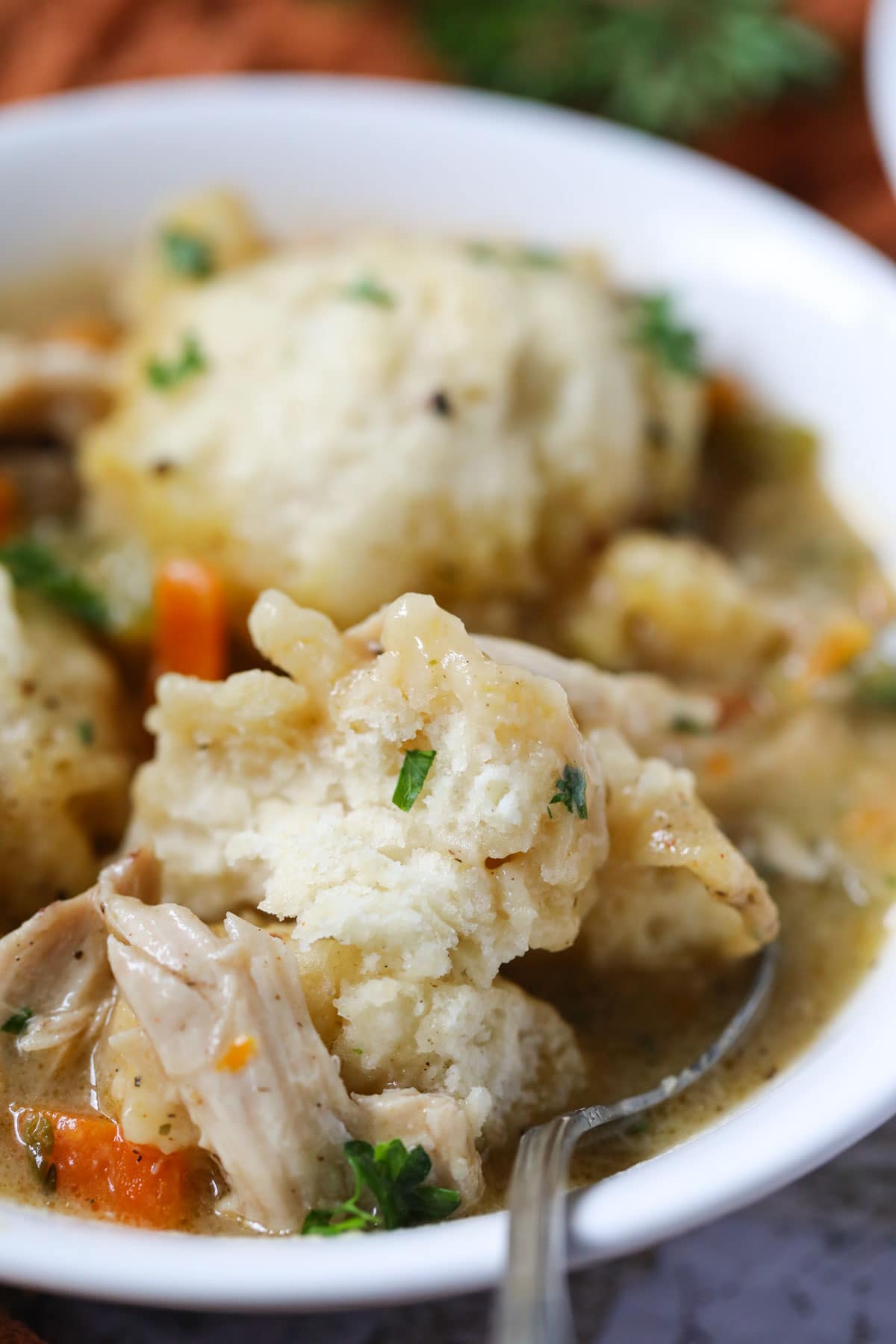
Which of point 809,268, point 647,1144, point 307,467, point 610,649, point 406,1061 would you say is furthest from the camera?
point 809,268

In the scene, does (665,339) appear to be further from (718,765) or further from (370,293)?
(718,765)

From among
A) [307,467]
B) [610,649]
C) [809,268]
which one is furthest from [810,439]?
[307,467]

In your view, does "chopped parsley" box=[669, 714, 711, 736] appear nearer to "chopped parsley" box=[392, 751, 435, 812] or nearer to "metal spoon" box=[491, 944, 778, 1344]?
"metal spoon" box=[491, 944, 778, 1344]

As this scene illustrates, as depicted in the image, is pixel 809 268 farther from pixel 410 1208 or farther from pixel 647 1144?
pixel 410 1208

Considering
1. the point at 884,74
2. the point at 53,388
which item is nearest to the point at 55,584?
the point at 53,388

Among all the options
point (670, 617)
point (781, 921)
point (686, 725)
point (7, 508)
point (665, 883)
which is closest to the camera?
point (665, 883)

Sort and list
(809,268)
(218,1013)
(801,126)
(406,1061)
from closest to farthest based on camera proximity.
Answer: (218,1013) → (406,1061) → (809,268) → (801,126)
